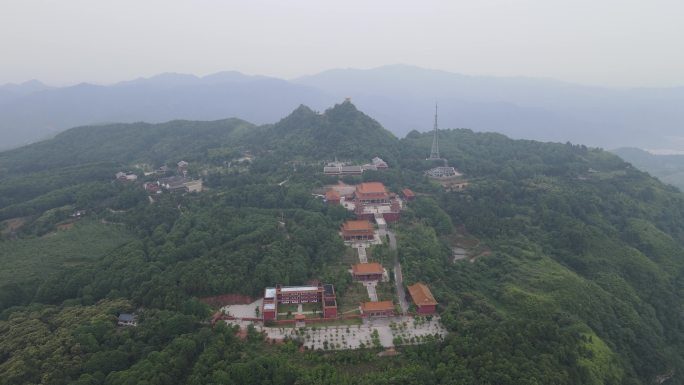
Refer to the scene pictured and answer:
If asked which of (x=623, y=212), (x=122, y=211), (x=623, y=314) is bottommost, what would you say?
(x=623, y=314)

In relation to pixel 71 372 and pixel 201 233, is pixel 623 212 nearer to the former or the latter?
pixel 201 233

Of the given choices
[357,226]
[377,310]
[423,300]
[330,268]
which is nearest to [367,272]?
[330,268]

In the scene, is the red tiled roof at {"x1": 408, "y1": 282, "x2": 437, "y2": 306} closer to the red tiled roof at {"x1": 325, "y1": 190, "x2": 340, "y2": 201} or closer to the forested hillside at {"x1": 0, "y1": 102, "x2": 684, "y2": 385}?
the forested hillside at {"x1": 0, "y1": 102, "x2": 684, "y2": 385}

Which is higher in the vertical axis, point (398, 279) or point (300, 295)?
point (300, 295)

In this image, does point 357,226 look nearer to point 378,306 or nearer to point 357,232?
point 357,232

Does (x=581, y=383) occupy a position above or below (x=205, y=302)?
below

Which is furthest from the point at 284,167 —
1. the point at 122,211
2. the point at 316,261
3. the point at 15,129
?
the point at 15,129

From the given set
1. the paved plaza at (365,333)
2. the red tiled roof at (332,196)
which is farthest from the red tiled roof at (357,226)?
the paved plaza at (365,333)
